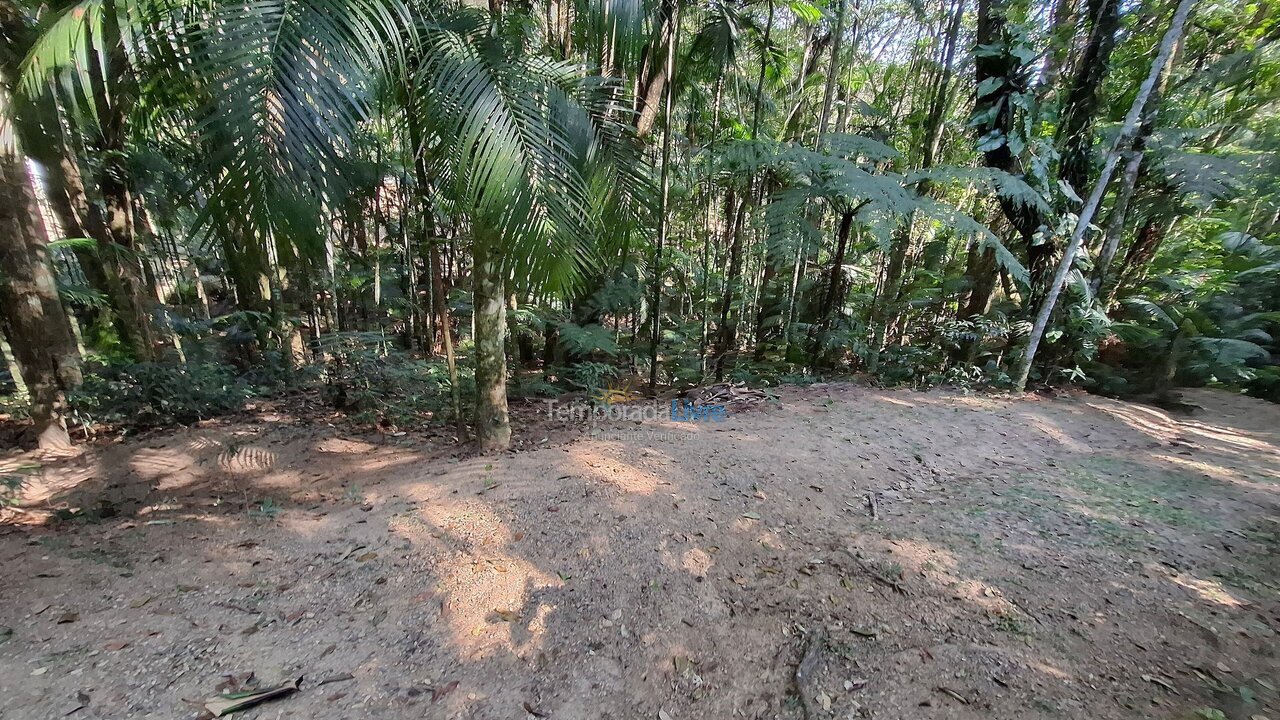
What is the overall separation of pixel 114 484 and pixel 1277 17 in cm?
1488

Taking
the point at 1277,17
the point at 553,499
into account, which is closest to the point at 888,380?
the point at 553,499

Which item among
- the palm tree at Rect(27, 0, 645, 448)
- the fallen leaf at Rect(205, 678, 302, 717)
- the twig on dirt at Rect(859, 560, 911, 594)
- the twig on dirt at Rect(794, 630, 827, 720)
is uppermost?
the palm tree at Rect(27, 0, 645, 448)

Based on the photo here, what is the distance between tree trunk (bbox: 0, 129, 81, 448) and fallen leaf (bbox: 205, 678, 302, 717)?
17.3 ft

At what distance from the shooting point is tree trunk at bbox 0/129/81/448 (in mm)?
4645

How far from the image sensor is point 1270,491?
3680 mm

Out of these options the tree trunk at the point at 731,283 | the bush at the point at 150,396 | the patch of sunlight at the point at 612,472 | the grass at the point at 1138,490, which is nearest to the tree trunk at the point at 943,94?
the tree trunk at the point at 731,283

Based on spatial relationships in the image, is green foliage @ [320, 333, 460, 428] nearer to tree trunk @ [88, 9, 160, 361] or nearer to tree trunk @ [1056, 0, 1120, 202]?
tree trunk @ [88, 9, 160, 361]

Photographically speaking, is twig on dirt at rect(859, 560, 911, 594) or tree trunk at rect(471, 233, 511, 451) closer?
twig on dirt at rect(859, 560, 911, 594)

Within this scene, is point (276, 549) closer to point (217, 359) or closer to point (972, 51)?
point (217, 359)

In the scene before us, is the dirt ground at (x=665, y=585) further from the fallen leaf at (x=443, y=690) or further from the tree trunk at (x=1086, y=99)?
the tree trunk at (x=1086, y=99)

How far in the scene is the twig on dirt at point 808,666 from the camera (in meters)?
2.00

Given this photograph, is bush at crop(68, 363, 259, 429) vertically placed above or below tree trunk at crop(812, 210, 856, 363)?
below

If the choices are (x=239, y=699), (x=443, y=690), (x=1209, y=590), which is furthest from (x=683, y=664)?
(x=1209, y=590)

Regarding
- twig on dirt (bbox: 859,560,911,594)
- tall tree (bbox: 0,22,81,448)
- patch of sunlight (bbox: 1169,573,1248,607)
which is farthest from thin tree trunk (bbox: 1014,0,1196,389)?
tall tree (bbox: 0,22,81,448)
